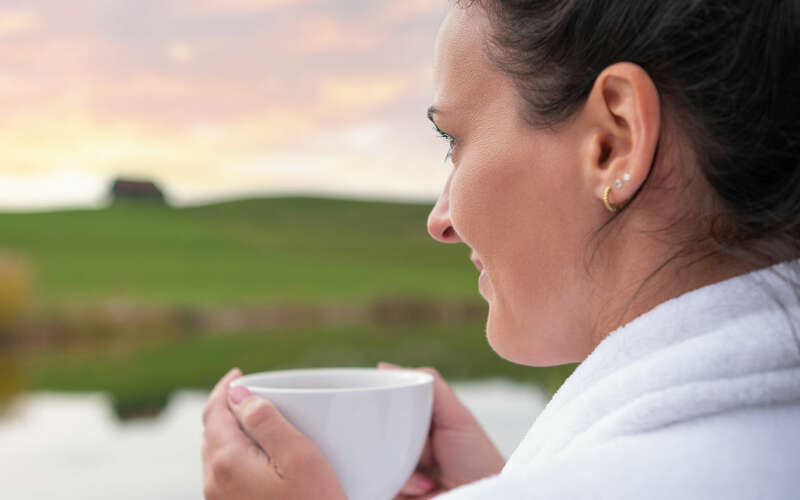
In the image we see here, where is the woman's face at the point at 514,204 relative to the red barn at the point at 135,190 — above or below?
above

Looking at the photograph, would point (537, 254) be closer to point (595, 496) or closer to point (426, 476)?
point (595, 496)

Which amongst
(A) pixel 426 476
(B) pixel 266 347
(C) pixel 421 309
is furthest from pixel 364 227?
(A) pixel 426 476

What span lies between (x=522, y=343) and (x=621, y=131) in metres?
0.19

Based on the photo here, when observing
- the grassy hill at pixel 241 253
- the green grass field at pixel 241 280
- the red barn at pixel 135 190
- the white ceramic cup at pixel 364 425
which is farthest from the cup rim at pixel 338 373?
the red barn at pixel 135 190

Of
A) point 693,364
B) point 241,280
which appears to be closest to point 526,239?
point 693,364

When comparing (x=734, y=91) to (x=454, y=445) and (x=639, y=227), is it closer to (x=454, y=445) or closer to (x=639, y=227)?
(x=639, y=227)

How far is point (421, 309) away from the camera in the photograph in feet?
32.6

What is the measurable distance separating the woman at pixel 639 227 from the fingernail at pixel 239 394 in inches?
9.0

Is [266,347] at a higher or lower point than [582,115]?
lower

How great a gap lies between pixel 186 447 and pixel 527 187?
4.34m

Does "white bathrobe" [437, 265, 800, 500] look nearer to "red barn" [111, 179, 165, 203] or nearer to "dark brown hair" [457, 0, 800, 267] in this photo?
"dark brown hair" [457, 0, 800, 267]

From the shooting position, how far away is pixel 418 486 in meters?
0.84

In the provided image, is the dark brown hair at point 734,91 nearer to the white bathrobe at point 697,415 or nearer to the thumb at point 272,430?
the white bathrobe at point 697,415

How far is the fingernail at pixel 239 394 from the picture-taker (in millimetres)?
665
